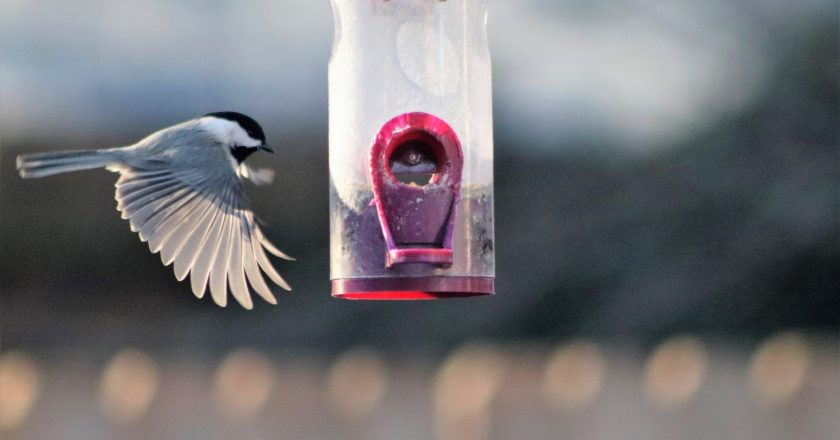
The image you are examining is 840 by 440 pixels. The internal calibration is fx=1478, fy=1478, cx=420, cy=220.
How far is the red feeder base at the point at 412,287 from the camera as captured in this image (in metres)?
3.27

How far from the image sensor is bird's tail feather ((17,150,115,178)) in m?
3.68

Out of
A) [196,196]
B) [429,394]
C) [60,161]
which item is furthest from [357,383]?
[60,161]

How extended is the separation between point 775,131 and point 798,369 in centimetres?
121

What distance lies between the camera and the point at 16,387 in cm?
608

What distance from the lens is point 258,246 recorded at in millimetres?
3709

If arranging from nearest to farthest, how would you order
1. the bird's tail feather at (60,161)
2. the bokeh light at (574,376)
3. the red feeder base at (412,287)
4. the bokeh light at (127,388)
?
the red feeder base at (412,287), the bird's tail feather at (60,161), the bokeh light at (127,388), the bokeh light at (574,376)

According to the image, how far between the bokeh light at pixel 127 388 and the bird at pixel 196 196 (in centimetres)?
227

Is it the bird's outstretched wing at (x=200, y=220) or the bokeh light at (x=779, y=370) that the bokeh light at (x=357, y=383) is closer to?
the bokeh light at (x=779, y=370)

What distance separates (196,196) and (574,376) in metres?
2.82

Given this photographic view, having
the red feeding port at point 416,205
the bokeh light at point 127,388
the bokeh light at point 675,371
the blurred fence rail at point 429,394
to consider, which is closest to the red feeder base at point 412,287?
the red feeding port at point 416,205

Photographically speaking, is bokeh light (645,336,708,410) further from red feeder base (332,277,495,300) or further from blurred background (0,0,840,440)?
red feeder base (332,277,495,300)

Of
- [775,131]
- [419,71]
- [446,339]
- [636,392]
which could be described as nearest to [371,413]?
[446,339]

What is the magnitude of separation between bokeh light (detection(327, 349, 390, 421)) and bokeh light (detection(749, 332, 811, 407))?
5.20 ft

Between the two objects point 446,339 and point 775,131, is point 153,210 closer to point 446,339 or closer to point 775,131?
point 446,339
